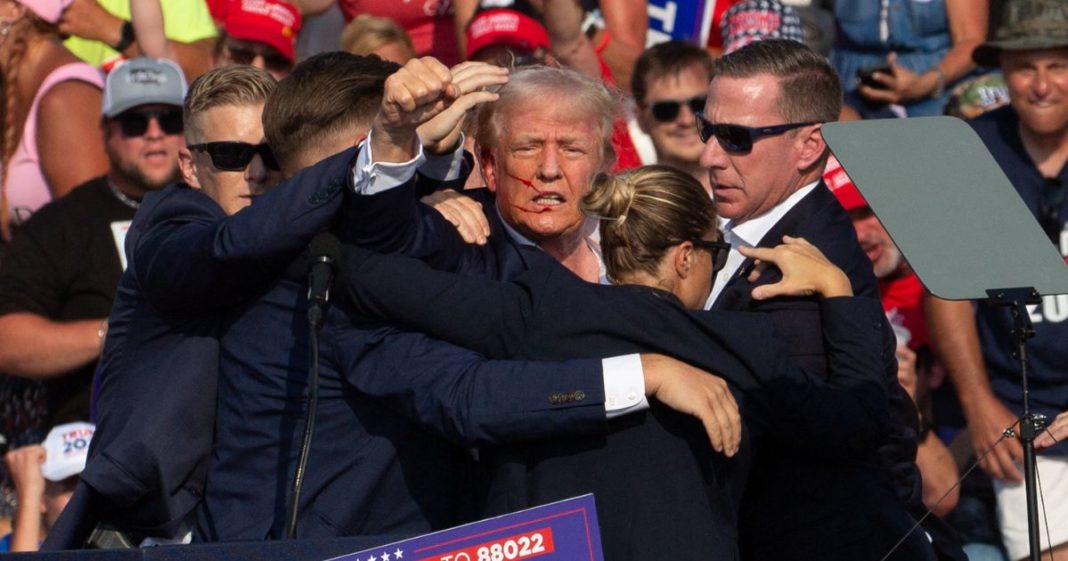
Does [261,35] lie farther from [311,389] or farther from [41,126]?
[311,389]

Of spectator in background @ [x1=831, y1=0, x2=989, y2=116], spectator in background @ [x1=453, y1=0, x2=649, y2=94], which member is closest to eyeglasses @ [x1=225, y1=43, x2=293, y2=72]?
spectator in background @ [x1=453, y1=0, x2=649, y2=94]

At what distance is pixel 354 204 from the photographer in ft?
12.6

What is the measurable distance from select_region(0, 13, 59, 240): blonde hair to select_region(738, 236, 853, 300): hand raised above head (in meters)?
4.21

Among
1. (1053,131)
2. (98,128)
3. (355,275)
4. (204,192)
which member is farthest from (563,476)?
(98,128)

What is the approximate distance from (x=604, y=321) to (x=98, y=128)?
406 cm

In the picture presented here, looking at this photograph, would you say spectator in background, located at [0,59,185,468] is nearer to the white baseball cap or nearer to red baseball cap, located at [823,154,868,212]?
the white baseball cap

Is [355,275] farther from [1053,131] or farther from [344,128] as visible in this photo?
[1053,131]

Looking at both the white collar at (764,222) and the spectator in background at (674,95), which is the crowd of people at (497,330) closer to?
the white collar at (764,222)

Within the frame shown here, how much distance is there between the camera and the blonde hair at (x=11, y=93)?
7348 millimetres

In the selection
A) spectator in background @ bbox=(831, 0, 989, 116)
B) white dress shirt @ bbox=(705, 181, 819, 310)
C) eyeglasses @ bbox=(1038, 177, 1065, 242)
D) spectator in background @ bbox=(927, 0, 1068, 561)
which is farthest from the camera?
spectator in background @ bbox=(831, 0, 989, 116)

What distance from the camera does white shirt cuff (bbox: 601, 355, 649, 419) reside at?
3699 millimetres

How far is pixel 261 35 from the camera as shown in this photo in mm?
7211

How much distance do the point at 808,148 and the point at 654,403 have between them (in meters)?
1.34

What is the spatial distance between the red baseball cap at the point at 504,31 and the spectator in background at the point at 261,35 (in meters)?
0.78
